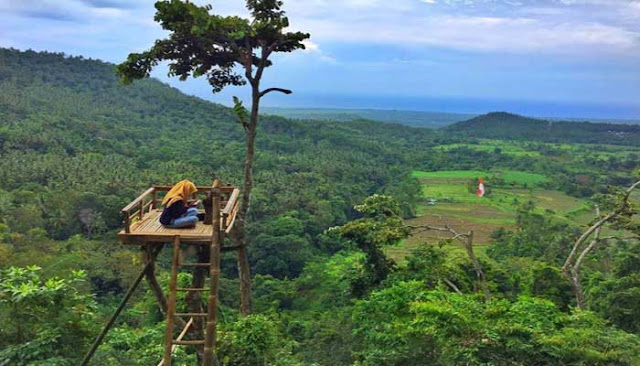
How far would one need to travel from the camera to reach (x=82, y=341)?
21.4 ft

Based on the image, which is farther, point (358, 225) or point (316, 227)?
point (316, 227)

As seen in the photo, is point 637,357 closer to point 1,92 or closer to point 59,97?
point 1,92

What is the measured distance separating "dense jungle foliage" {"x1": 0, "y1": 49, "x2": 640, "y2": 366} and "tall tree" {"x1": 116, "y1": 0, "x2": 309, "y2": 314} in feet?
9.23

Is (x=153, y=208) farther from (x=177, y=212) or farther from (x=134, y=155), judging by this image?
(x=134, y=155)

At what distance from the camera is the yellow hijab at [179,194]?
237 inches

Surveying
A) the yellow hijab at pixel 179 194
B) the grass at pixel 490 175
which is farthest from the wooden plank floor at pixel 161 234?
the grass at pixel 490 175

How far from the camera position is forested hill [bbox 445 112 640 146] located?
372ft

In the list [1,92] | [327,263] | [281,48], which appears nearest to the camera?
[281,48]

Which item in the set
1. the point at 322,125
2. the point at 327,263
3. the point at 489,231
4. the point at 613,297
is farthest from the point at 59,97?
the point at 613,297

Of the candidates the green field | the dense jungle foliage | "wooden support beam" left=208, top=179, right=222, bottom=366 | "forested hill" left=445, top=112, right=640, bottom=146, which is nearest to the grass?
the green field

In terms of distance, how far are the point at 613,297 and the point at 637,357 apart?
8269mm

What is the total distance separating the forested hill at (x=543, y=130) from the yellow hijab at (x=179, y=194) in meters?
117

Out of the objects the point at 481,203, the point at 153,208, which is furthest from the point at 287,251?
the point at 481,203

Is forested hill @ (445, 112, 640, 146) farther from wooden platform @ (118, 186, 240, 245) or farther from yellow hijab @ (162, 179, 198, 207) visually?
wooden platform @ (118, 186, 240, 245)
